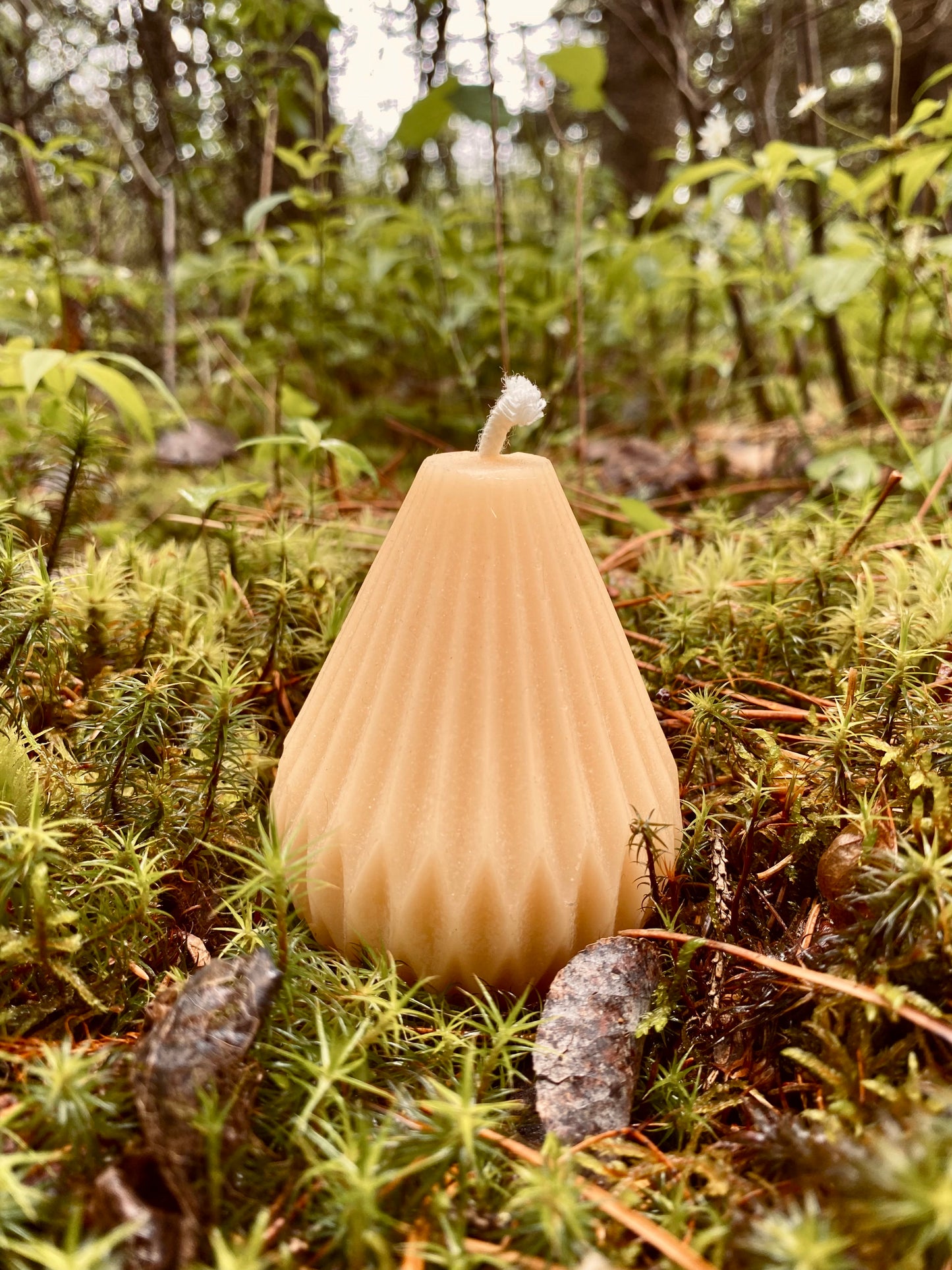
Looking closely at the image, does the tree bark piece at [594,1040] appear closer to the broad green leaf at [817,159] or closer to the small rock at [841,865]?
the small rock at [841,865]

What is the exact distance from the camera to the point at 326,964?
1137mm

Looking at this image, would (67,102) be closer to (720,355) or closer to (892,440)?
(720,355)

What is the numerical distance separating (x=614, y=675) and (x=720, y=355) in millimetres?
2776

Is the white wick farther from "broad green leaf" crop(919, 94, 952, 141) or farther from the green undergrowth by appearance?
"broad green leaf" crop(919, 94, 952, 141)

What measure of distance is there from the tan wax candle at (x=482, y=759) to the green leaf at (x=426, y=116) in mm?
1837

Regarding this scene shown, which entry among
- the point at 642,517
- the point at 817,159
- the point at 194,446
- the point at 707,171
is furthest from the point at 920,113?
the point at 194,446

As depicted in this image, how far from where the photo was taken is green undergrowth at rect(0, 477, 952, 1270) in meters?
0.77

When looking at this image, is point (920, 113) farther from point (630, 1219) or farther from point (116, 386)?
point (630, 1219)

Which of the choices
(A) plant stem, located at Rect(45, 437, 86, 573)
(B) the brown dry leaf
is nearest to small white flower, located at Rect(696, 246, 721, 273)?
(A) plant stem, located at Rect(45, 437, 86, 573)

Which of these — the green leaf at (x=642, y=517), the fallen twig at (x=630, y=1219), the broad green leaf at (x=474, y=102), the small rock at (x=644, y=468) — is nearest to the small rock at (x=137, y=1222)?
the fallen twig at (x=630, y=1219)

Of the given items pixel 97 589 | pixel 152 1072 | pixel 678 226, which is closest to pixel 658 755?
pixel 152 1072

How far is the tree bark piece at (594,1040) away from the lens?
95 centimetres

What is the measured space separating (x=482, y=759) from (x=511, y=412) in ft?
1.47

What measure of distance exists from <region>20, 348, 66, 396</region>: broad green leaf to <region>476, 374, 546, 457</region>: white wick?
90 centimetres
